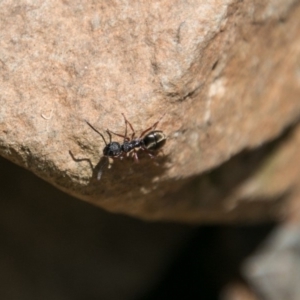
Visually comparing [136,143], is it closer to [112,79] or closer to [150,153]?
[150,153]

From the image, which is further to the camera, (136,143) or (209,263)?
(209,263)

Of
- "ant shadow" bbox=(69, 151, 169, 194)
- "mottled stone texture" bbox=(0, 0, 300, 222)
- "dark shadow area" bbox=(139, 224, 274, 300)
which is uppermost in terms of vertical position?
"dark shadow area" bbox=(139, 224, 274, 300)

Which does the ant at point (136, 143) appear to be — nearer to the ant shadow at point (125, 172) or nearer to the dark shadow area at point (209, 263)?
the ant shadow at point (125, 172)

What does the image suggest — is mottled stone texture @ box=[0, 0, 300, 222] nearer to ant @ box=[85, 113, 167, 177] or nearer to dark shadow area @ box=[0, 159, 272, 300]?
ant @ box=[85, 113, 167, 177]

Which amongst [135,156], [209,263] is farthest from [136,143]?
[209,263]

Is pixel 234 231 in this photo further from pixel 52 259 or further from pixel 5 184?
pixel 5 184

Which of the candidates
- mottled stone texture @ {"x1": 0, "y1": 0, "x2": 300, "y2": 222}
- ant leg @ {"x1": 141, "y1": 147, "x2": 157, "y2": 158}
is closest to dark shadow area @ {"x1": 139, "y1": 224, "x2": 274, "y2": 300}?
mottled stone texture @ {"x1": 0, "y1": 0, "x2": 300, "y2": 222}

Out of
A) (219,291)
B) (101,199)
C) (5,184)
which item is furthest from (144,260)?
(101,199)
